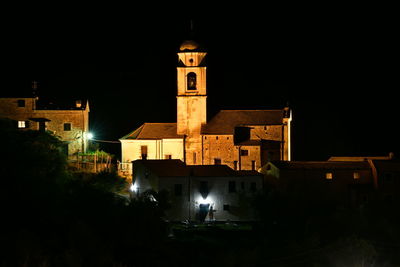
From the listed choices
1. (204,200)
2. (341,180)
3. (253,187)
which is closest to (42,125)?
(204,200)

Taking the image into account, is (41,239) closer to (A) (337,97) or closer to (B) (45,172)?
(B) (45,172)

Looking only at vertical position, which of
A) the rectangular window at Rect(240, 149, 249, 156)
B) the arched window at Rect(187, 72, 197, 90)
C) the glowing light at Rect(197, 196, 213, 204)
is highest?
the arched window at Rect(187, 72, 197, 90)

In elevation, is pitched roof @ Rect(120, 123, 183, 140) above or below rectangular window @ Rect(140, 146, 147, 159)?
above

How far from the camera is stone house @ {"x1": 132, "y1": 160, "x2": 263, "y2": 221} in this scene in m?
58.8

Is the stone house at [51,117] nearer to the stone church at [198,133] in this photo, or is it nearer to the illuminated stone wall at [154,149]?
the illuminated stone wall at [154,149]

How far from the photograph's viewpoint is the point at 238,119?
227 ft

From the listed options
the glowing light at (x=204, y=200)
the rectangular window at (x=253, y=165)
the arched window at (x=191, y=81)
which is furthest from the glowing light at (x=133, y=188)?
the arched window at (x=191, y=81)

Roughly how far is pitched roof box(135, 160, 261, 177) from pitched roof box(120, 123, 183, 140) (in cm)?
624

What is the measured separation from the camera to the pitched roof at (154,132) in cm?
6900

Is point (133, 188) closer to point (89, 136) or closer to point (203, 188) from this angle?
point (203, 188)

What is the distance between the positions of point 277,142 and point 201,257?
1942 cm

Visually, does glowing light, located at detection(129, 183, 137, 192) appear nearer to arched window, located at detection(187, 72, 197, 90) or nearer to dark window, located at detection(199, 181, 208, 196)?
dark window, located at detection(199, 181, 208, 196)

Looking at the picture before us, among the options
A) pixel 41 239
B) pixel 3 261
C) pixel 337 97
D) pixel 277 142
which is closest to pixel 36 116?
pixel 277 142

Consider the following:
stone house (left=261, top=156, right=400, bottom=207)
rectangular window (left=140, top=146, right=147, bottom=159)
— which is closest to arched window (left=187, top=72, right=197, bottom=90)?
rectangular window (left=140, top=146, right=147, bottom=159)
